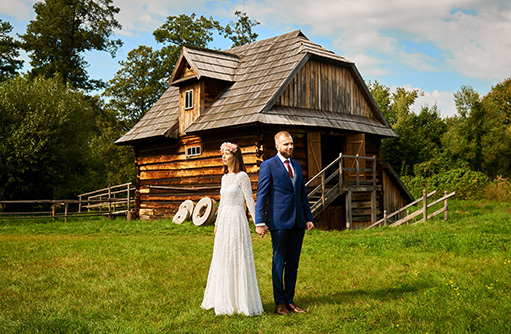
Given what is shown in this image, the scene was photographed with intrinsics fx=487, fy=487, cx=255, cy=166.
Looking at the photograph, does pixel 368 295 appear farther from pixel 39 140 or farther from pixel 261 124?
pixel 39 140

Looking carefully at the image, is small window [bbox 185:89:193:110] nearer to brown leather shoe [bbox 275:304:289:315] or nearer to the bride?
the bride

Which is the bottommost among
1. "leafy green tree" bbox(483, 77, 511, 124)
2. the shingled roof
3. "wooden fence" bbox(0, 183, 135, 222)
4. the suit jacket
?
"wooden fence" bbox(0, 183, 135, 222)

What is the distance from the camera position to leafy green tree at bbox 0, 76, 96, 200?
23562 millimetres

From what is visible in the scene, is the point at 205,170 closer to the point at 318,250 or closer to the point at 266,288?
the point at 318,250

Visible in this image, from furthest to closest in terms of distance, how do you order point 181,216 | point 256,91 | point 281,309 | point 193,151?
point 193,151 → point 181,216 → point 256,91 → point 281,309

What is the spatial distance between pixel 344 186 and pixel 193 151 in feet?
19.2

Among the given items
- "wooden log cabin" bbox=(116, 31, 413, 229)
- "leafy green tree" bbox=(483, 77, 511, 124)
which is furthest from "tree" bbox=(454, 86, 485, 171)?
"wooden log cabin" bbox=(116, 31, 413, 229)

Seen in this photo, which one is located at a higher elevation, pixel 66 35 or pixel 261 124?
pixel 66 35

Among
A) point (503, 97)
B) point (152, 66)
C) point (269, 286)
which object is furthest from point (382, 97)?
point (269, 286)

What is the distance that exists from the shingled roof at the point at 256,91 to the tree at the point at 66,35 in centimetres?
1558

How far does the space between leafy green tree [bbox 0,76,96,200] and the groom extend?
20584mm

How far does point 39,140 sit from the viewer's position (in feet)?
80.2

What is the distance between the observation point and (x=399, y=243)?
10.6 meters

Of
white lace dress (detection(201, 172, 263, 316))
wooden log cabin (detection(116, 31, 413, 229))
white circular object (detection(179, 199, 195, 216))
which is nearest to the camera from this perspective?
white lace dress (detection(201, 172, 263, 316))
